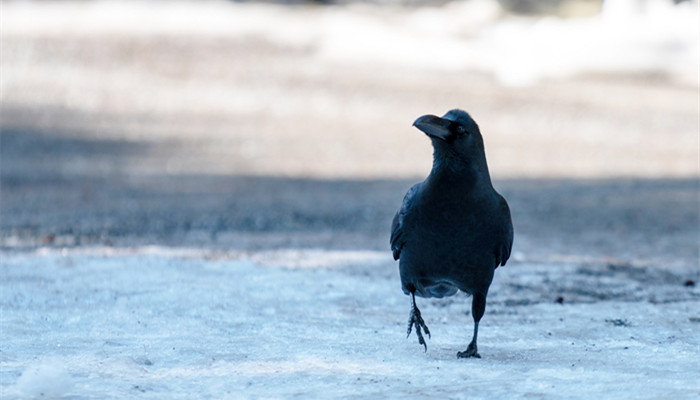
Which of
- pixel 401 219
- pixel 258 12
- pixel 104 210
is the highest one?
pixel 258 12

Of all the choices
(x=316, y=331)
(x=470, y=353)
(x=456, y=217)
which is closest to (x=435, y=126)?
(x=456, y=217)

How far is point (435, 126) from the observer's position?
150 inches

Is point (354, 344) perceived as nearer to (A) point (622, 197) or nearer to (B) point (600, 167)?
(A) point (622, 197)

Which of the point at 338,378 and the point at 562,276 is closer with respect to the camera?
the point at 338,378

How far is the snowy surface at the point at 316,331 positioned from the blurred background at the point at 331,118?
4.80 ft

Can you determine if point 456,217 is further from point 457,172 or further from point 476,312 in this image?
point 476,312

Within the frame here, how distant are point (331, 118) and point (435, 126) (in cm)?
1279

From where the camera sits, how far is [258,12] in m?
21.3

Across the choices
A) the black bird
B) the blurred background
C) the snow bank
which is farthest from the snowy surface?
the snow bank

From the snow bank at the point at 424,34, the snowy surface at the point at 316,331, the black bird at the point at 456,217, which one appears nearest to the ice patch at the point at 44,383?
the snowy surface at the point at 316,331

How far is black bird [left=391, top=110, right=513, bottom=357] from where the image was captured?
12.6 ft

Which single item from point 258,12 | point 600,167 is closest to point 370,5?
point 258,12

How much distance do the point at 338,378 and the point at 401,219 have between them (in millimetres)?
782

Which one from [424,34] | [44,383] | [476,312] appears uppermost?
[424,34]
